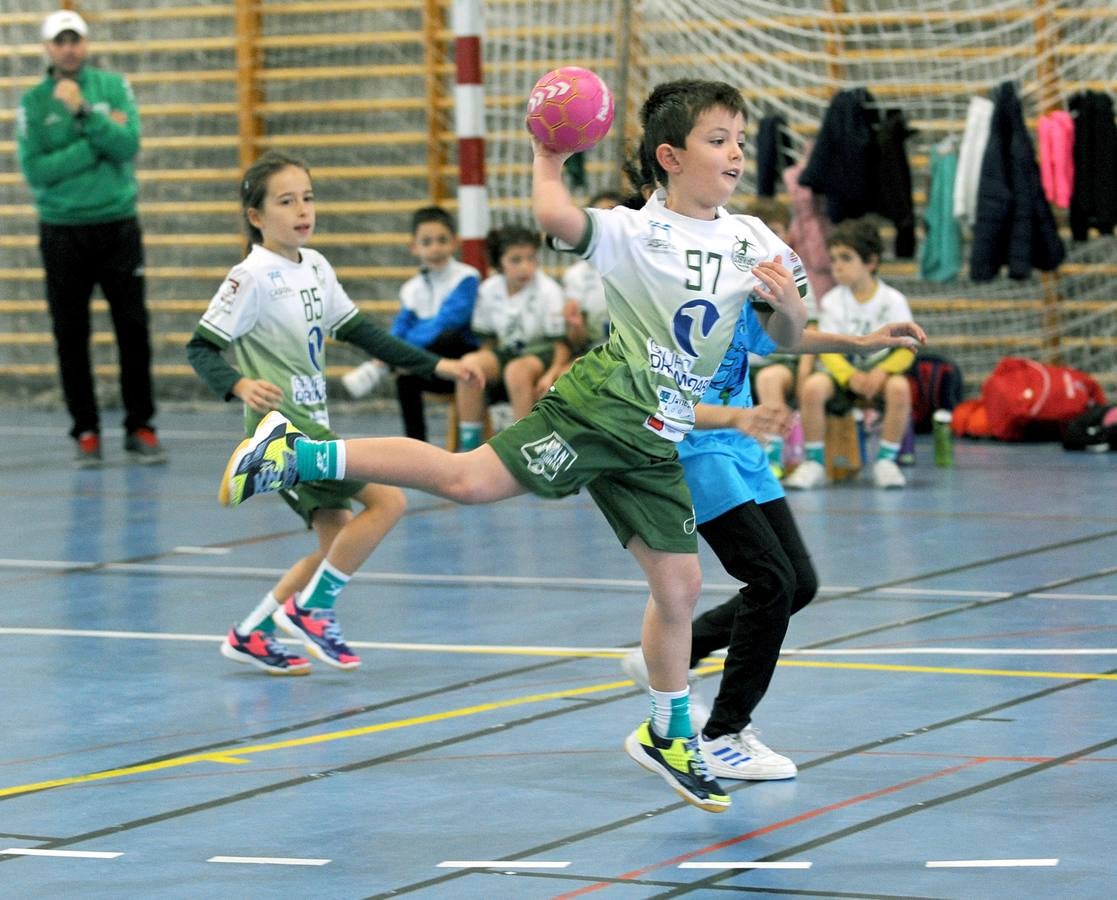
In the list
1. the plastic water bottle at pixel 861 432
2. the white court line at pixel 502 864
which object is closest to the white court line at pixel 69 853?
the white court line at pixel 502 864

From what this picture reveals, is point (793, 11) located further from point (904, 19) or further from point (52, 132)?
point (52, 132)

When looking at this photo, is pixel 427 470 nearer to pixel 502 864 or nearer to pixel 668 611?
pixel 668 611

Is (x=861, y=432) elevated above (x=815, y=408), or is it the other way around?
(x=815, y=408)

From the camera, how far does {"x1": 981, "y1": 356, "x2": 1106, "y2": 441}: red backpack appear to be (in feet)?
35.6

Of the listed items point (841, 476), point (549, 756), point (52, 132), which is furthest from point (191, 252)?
point (549, 756)

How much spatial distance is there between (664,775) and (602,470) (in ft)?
2.11

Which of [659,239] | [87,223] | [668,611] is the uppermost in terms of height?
[659,239]

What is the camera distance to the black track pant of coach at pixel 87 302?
35.7 ft

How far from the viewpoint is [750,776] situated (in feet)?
13.9

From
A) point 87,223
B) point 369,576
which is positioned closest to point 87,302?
point 87,223

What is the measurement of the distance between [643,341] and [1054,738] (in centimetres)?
135

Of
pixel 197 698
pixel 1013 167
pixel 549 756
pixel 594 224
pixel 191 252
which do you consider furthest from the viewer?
pixel 191 252

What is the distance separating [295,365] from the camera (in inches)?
223

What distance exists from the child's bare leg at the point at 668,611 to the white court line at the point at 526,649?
145 centimetres
